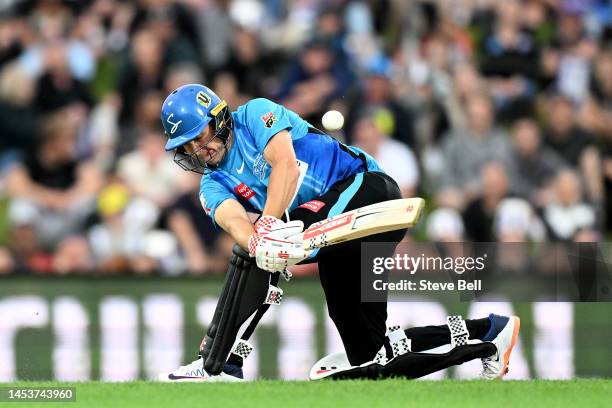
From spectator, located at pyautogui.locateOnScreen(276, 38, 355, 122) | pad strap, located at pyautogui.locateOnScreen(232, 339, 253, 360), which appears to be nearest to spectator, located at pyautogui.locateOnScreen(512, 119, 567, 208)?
spectator, located at pyautogui.locateOnScreen(276, 38, 355, 122)

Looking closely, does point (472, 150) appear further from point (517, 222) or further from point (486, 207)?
point (517, 222)

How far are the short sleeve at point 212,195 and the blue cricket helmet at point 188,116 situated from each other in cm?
31

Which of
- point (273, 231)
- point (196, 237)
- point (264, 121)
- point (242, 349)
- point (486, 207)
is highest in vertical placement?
point (264, 121)

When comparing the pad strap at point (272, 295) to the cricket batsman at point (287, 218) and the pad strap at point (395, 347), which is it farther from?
the pad strap at point (395, 347)

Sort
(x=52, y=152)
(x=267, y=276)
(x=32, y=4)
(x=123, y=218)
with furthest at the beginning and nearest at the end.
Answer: (x=32, y=4), (x=52, y=152), (x=123, y=218), (x=267, y=276)

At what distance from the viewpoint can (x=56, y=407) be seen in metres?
6.43

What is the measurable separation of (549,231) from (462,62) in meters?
2.61

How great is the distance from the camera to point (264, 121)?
729cm

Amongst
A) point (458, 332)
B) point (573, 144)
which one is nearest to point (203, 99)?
point (458, 332)

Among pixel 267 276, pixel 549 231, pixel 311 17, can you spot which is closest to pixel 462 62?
pixel 311 17

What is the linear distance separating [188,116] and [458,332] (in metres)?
2.17

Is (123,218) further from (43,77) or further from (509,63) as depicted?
(509,63)

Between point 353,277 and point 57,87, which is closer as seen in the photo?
point 353,277

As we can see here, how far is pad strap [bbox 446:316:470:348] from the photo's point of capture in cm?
758
